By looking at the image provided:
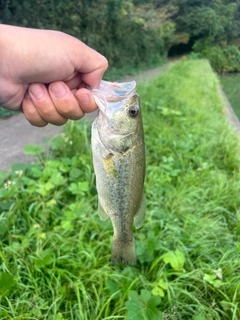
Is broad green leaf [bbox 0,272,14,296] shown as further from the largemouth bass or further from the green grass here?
the green grass

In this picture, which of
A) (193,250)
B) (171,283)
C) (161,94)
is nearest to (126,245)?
(171,283)

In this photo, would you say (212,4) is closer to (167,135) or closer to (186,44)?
(186,44)

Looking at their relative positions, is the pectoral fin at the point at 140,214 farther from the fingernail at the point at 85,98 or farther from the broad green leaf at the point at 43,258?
the broad green leaf at the point at 43,258

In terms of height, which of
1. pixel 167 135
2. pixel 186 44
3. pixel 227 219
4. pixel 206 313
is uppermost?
pixel 206 313

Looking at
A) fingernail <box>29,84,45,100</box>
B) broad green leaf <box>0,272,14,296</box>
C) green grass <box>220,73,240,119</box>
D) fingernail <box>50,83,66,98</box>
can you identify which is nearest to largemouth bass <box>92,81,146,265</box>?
fingernail <box>50,83,66,98</box>

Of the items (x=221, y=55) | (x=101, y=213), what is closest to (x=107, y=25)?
(x=221, y=55)

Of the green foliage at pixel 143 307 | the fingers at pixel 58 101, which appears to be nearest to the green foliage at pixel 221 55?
the green foliage at pixel 143 307

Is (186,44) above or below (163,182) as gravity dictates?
below
